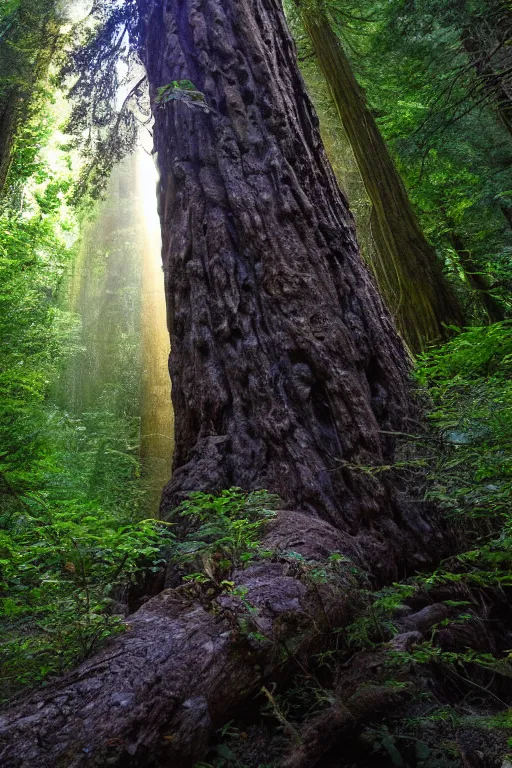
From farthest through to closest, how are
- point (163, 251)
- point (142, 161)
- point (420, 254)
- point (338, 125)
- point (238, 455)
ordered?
point (142, 161)
point (338, 125)
point (420, 254)
point (163, 251)
point (238, 455)

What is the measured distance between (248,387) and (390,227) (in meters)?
4.23

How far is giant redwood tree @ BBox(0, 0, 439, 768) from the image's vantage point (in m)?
1.84

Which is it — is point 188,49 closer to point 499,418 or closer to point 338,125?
point 338,125

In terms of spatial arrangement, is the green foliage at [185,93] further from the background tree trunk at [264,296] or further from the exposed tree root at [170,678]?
the exposed tree root at [170,678]

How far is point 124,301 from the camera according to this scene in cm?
1981

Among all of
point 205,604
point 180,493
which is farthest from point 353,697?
point 180,493

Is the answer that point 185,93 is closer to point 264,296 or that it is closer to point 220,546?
point 264,296

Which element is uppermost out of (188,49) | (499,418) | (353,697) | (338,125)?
(338,125)

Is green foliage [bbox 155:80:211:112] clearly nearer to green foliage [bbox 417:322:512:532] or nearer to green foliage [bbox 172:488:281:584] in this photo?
green foliage [bbox 417:322:512:532]

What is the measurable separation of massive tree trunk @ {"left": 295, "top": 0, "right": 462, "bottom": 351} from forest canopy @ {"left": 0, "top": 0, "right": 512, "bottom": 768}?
1.8 inches

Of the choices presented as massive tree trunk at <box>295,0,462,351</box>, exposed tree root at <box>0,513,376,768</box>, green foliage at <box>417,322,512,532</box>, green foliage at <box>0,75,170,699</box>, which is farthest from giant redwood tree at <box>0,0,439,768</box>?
massive tree trunk at <box>295,0,462,351</box>

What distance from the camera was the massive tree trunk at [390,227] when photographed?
6.45 metres

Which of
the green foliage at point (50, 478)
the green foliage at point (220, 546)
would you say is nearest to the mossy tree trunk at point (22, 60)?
the green foliage at point (50, 478)

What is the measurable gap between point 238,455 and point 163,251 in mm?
2387
